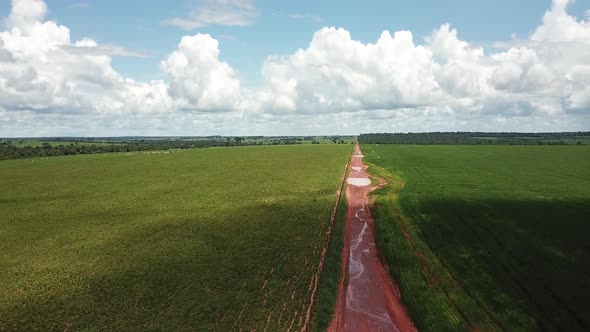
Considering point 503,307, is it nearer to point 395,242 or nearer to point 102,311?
point 395,242

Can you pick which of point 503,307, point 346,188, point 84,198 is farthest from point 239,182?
point 503,307

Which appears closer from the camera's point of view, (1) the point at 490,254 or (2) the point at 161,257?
(1) the point at 490,254

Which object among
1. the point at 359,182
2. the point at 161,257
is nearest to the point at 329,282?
the point at 161,257

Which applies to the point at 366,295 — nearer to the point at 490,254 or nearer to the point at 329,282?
the point at 329,282

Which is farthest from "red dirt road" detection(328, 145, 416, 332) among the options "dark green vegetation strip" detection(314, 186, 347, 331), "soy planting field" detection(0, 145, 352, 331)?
"soy planting field" detection(0, 145, 352, 331)

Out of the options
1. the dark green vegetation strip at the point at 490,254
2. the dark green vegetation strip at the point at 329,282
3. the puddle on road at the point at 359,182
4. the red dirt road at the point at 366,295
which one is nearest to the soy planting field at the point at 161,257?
the dark green vegetation strip at the point at 329,282
